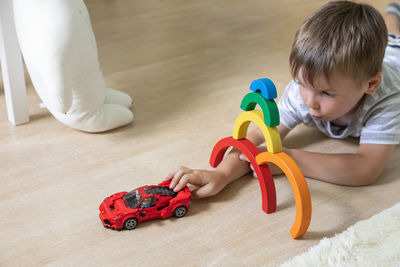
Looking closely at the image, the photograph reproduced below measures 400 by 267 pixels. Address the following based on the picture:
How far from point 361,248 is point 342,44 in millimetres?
347

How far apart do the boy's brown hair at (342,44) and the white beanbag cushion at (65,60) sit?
456 mm

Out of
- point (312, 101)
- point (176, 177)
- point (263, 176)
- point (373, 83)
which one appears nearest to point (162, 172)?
point (176, 177)

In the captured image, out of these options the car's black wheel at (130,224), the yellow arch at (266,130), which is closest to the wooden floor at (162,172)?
the car's black wheel at (130,224)

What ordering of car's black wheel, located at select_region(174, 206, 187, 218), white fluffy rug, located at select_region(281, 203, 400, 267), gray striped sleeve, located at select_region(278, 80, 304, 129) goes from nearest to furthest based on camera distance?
white fluffy rug, located at select_region(281, 203, 400, 267)
car's black wheel, located at select_region(174, 206, 187, 218)
gray striped sleeve, located at select_region(278, 80, 304, 129)

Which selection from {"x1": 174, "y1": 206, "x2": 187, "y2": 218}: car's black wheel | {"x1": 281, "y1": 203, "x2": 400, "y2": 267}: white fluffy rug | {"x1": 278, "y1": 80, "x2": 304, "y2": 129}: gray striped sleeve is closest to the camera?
{"x1": 281, "y1": 203, "x2": 400, "y2": 267}: white fluffy rug

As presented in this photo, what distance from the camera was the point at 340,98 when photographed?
2.78ft

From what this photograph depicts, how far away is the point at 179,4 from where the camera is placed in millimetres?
1933

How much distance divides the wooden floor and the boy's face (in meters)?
0.17

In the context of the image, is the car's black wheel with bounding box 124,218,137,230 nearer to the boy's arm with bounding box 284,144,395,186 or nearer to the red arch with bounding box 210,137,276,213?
the red arch with bounding box 210,137,276,213

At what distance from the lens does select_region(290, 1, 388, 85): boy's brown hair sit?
2.64 feet

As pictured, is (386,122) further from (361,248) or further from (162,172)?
(162,172)

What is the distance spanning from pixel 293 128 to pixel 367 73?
30cm

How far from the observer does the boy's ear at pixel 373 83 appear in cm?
86

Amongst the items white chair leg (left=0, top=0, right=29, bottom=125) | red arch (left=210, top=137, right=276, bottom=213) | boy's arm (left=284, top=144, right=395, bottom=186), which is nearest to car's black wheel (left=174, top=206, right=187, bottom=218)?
red arch (left=210, top=137, right=276, bottom=213)
